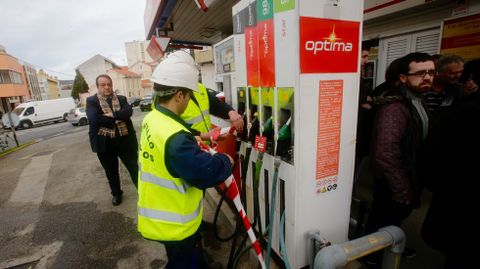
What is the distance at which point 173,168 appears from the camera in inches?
56.7

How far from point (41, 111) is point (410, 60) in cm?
2822

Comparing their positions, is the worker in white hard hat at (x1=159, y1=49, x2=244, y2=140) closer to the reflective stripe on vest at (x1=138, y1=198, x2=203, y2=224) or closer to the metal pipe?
the reflective stripe on vest at (x1=138, y1=198, x2=203, y2=224)

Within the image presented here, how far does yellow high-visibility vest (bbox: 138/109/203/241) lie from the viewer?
151 cm

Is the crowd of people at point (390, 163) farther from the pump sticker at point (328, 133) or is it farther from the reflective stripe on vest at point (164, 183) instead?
the pump sticker at point (328, 133)

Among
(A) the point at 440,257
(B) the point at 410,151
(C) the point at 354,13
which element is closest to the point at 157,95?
(C) the point at 354,13

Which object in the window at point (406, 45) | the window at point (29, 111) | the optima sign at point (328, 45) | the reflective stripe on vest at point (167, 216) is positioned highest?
the window at point (406, 45)

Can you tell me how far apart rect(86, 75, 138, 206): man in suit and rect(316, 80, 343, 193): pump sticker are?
280 cm

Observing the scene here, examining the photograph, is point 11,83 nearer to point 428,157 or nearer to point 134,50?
point 428,157

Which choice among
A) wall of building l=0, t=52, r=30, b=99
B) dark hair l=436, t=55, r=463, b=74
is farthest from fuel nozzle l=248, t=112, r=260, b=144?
wall of building l=0, t=52, r=30, b=99

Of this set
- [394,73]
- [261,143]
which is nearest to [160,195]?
[261,143]

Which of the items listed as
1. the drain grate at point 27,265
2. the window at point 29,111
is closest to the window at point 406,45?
the drain grate at point 27,265

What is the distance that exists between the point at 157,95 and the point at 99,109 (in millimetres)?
2325

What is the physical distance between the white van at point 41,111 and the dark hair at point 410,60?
88.3 ft

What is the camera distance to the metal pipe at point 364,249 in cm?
131
